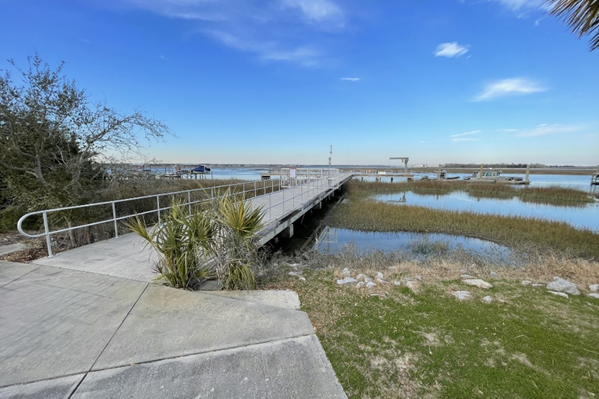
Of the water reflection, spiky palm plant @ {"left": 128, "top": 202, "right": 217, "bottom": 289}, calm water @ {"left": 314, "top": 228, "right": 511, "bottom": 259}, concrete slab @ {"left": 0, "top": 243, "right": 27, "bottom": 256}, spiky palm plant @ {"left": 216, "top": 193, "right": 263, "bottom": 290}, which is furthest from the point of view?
calm water @ {"left": 314, "top": 228, "right": 511, "bottom": 259}

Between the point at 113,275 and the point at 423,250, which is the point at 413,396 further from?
the point at 423,250

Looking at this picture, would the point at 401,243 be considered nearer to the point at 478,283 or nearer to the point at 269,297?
the point at 478,283

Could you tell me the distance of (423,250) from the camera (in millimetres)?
9422

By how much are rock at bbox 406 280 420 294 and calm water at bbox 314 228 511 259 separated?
13.2 feet

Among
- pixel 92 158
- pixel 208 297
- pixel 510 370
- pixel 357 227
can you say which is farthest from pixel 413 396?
pixel 357 227

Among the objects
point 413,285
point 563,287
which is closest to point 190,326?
point 413,285

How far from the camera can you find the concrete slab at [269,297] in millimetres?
3676

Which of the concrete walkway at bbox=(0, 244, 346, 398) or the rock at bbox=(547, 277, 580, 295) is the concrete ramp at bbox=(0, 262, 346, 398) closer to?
the concrete walkway at bbox=(0, 244, 346, 398)

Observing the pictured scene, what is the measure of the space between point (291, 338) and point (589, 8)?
504cm

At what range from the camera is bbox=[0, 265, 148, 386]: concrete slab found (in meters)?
2.32

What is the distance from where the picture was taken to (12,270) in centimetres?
425

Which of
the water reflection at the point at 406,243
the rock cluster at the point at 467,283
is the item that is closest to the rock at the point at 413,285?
the rock cluster at the point at 467,283

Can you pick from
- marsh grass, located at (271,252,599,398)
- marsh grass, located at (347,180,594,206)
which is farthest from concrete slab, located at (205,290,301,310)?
marsh grass, located at (347,180,594,206)

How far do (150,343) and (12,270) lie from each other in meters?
3.53
